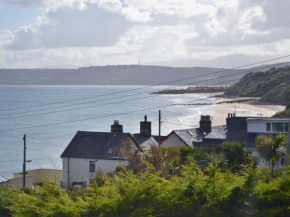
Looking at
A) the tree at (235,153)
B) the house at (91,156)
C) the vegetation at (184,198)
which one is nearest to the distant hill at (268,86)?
the house at (91,156)

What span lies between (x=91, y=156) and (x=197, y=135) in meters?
8.79

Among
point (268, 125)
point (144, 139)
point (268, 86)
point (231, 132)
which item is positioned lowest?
point (144, 139)

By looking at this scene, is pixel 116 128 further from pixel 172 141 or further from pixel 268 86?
pixel 268 86

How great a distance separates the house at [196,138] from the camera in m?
36.1

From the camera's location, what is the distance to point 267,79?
162 meters

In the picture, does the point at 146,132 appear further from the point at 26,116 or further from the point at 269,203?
the point at 26,116

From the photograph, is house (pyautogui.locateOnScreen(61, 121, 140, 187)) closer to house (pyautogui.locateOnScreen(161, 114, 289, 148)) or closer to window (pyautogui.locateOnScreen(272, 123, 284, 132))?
house (pyautogui.locateOnScreen(161, 114, 289, 148))

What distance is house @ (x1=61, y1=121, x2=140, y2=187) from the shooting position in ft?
107

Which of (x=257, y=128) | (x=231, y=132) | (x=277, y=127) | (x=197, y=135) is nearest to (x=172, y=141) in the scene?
(x=197, y=135)

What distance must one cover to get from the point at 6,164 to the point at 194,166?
164 ft

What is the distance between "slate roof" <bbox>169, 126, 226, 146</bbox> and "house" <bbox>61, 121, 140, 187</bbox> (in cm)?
482

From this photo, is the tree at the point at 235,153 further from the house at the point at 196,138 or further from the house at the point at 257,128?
the house at the point at 196,138

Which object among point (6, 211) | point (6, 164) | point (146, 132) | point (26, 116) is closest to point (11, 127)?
point (26, 116)

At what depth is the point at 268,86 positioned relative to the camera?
6019 inches
